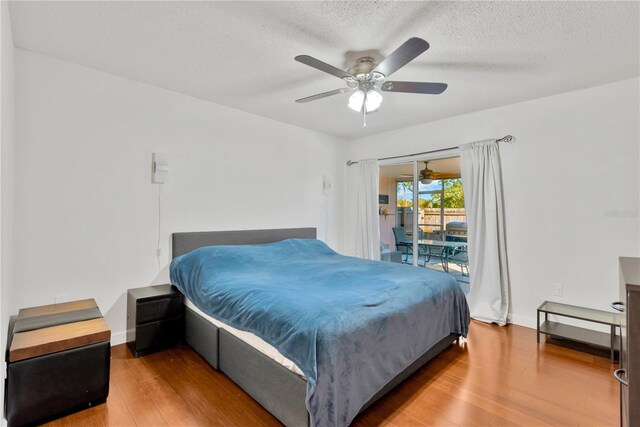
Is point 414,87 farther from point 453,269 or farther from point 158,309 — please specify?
point 453,269

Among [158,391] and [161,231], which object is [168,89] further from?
[158,391]

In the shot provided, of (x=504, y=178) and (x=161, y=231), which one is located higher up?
(x=504, y=178)

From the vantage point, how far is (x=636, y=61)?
8.50 ft

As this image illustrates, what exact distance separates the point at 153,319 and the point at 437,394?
2.43 metres

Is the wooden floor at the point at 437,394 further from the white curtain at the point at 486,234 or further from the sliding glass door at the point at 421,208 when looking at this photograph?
the sliding glass door at the point at 421,208

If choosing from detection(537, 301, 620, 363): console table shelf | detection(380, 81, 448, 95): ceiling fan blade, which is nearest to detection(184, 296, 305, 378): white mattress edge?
detection(380, 81, 448, 95): ceiling fan blade

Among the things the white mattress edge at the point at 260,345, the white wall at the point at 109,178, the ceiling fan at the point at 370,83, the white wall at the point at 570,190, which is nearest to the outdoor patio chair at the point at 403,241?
the white wall at the point at 570,190

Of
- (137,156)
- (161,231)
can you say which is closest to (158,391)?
(161,231)

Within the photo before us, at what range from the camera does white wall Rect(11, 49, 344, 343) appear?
2514 mm

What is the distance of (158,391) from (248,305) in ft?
3.07

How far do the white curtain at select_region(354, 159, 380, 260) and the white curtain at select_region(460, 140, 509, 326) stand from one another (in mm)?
1440

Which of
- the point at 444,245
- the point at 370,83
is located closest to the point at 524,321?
the point at 444,245

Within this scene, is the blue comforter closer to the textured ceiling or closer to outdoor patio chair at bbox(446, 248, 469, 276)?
outdoor patio chair at bbox(446, 248, 469, 276)

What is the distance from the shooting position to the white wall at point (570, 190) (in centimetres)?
298
